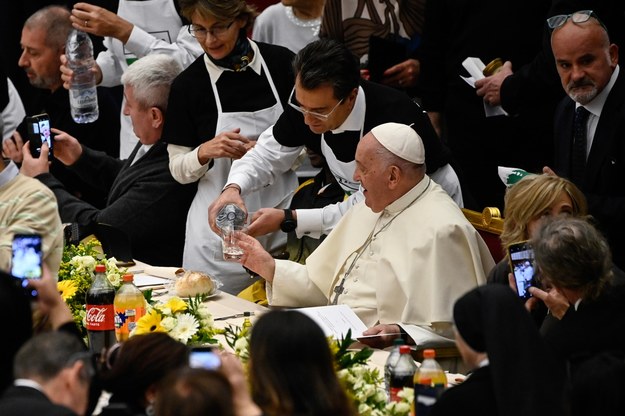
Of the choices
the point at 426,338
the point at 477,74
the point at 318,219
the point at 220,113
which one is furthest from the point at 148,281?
the point at 477,74

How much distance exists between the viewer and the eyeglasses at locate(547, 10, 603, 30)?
5.90 m

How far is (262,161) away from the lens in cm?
685

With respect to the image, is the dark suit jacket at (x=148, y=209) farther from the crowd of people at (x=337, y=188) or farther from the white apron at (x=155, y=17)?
the white apron at (x=155, y=17)

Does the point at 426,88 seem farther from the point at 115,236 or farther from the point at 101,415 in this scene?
the point at 101,415

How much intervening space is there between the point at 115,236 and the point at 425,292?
2040 millimetres

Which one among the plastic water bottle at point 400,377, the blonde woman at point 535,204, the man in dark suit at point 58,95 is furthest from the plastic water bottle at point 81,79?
the plastic water bottle at point 400,377

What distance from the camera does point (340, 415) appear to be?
11.1 feet

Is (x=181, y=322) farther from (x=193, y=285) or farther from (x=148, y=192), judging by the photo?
(x=148, y=192)

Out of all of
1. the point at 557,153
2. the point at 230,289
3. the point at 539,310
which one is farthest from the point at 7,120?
the point at 539,310

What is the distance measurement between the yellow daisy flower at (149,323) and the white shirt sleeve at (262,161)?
1843 mm

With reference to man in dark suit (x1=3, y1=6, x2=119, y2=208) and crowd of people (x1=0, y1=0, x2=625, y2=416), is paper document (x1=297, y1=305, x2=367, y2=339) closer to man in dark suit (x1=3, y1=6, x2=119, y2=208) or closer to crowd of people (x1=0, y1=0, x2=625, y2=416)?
crowd of people (x1=0, y1=0, x2=625, y2=416)

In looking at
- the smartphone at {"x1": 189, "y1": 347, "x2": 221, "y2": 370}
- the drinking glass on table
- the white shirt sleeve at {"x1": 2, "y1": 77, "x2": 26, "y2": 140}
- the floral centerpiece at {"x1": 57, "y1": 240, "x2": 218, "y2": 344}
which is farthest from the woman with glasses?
the smartphone at {"x1": 189, "y1": 347, "x2": 221, "y2": 370}

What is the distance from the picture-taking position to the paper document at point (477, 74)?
7.09 meters

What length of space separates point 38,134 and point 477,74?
2.46 m
